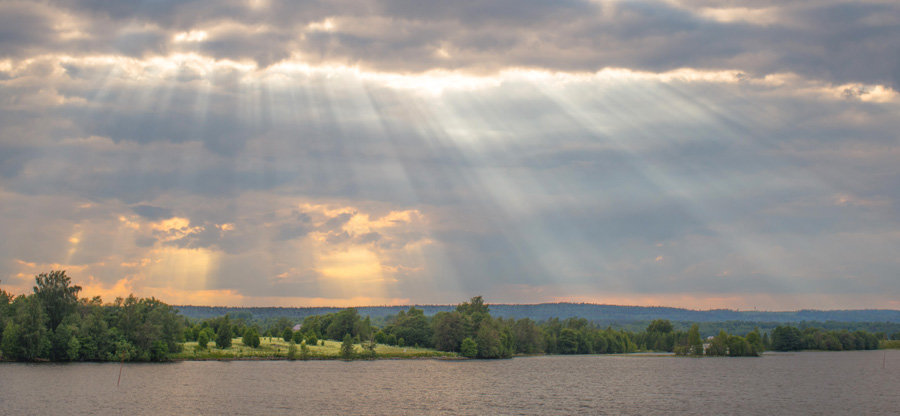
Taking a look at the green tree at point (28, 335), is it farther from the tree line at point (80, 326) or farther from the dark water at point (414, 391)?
the dark water at point (414, 391)

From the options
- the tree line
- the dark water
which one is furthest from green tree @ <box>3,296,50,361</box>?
the dark water

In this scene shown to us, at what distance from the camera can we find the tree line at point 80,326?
154 metres

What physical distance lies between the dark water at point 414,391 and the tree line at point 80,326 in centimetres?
1016

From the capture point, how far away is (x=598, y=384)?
14012 cm

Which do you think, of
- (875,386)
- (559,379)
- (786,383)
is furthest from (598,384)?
(875,386)

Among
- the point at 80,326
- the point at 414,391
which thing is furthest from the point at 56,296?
the point at 414,391

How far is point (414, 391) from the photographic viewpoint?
386ft

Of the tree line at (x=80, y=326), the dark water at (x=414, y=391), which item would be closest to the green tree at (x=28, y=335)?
the tree line at (x=80, y=326)

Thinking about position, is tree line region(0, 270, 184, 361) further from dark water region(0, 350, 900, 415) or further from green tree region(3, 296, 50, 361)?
dark water region(0, 350, 900, 415)

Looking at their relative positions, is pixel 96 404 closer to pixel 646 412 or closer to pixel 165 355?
pixel 646 412

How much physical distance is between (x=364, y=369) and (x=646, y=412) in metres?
90.1

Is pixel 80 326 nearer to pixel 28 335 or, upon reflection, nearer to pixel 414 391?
pixel 28 335

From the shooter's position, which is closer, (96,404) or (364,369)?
(96,404)

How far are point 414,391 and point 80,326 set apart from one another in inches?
3744
